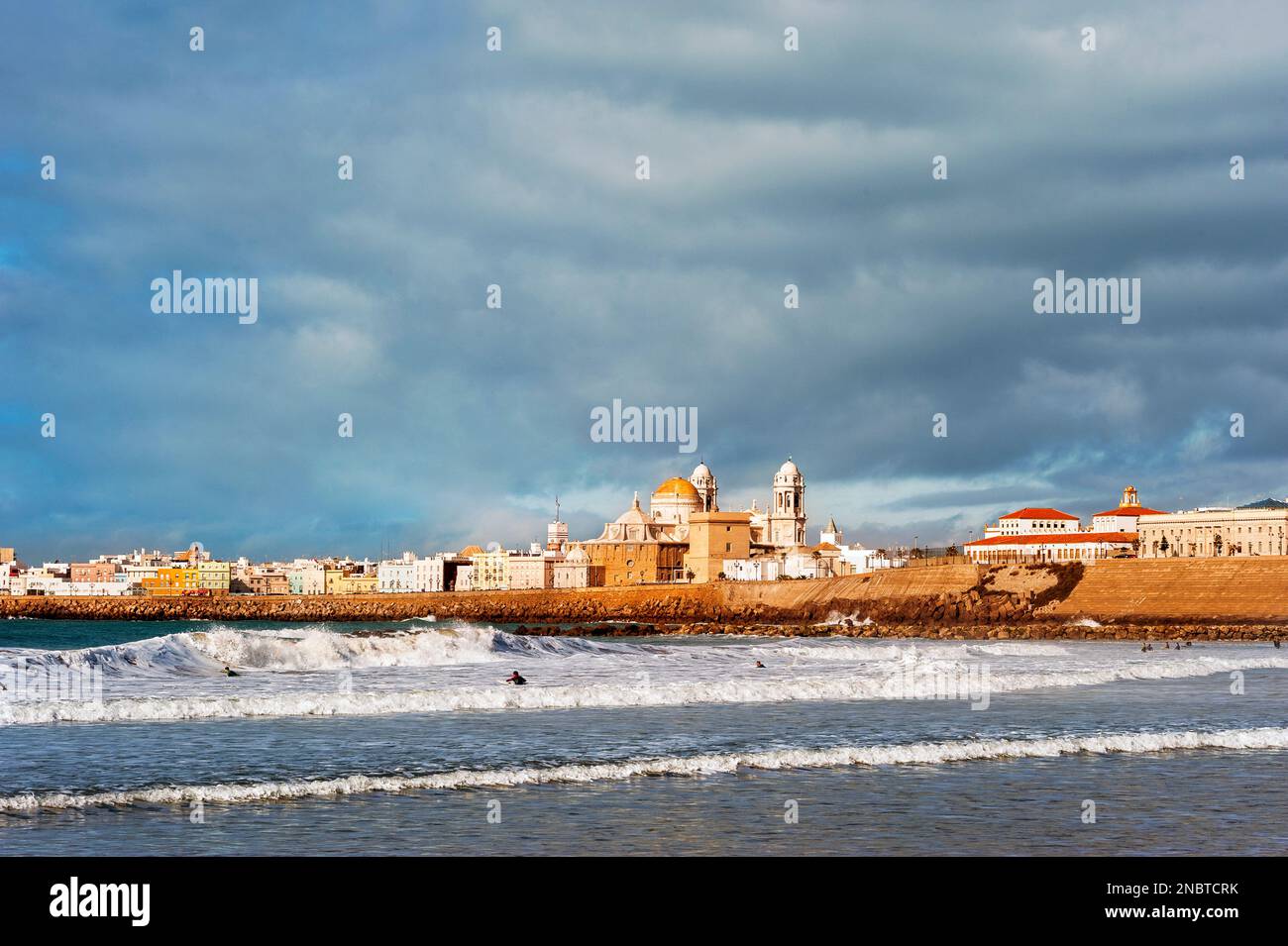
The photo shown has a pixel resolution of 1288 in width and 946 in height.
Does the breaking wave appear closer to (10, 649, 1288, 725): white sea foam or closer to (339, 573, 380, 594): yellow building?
(10, 649, 1288, 725): white sea foam

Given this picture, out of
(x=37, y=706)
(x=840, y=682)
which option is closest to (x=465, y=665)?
(x=840, y=682)

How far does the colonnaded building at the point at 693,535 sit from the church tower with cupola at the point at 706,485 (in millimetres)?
120

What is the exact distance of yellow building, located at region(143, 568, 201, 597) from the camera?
184000 mm

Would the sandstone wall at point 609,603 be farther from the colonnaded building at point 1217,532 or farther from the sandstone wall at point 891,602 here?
the colonnaded building at point 1217,532

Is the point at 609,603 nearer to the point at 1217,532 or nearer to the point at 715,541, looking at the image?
the point at 715,541

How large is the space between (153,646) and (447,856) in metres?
24.0

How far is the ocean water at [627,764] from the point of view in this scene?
1045 cm

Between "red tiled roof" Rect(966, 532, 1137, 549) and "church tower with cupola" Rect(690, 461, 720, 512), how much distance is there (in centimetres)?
3487

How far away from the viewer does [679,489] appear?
150125mm

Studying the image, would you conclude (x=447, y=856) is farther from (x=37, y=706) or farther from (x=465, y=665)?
(x=465, y=665)

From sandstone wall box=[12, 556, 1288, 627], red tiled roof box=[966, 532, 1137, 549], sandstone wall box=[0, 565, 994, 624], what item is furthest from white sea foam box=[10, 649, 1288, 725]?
red tiled roof box=[966, 532, 1137, 549]

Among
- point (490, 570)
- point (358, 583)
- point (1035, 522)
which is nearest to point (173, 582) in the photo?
point (358, 583)

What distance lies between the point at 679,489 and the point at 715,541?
77.0 ft
